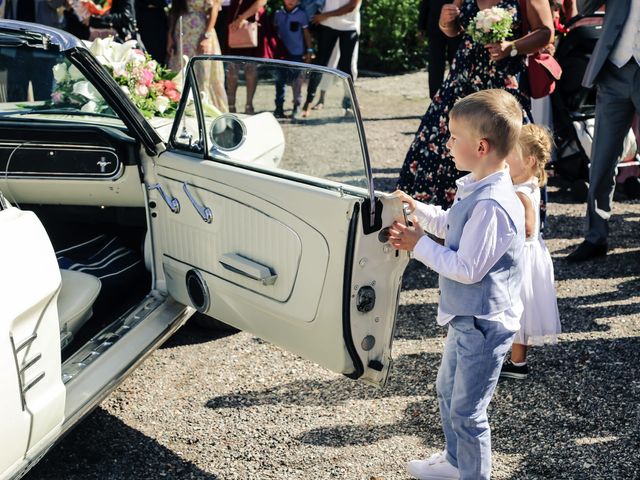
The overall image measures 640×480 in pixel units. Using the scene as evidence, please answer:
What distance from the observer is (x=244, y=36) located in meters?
8.21

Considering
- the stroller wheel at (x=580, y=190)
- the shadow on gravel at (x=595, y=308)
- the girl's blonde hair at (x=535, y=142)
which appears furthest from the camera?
the stroller wheel at (x=580, y=190)

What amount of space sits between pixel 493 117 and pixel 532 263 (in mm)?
1202

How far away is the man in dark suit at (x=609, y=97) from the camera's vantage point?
477cm

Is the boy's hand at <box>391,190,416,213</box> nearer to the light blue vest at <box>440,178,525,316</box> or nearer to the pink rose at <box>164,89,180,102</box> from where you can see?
the light blue vest at <box>440,178,525,316</box>

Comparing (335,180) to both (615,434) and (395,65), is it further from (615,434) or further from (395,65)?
(395,65)

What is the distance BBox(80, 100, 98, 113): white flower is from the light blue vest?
6.16ft

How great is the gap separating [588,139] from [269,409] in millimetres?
3839

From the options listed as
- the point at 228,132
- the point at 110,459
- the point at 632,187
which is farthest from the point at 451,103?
the point at 110,459

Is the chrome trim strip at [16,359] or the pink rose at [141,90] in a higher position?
the pink rose at [141,90]

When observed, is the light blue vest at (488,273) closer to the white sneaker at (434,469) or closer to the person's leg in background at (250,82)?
the white sneaker at (434,469)

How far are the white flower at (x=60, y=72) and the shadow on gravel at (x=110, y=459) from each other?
1.56 m

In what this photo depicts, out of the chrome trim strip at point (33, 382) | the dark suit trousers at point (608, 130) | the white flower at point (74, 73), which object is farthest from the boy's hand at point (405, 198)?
the dark suit trousers at point (608, 130)

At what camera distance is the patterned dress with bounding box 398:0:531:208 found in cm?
458

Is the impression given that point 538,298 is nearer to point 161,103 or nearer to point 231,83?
point 231,83
